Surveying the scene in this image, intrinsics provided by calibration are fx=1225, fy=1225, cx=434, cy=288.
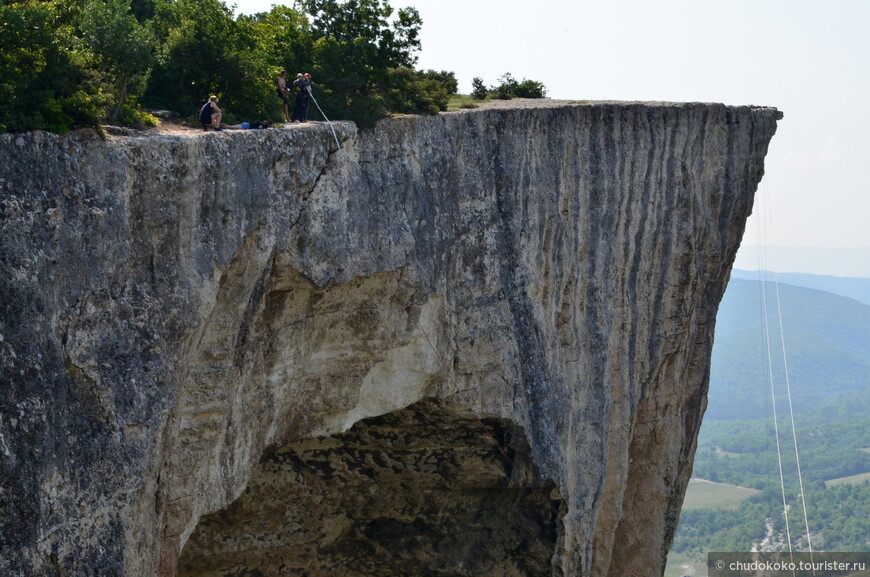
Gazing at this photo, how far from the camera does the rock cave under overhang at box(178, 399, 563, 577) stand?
2325 centimetres

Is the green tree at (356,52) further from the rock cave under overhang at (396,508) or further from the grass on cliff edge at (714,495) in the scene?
the grass on cliff edge at (714,495)

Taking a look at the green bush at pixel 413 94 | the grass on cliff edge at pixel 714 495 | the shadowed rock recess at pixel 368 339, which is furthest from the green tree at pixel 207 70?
the grass on cliff edge at pixel 714 495

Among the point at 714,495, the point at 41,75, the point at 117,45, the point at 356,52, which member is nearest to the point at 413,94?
the point at 356,52

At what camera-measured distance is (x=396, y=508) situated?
82.6 feet

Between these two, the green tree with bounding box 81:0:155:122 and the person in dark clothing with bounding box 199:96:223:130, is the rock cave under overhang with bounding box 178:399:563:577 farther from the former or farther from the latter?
the green tree with bounding box 81:0:155:122

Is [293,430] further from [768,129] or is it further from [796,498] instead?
[796,498]

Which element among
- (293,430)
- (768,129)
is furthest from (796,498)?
(293,430)

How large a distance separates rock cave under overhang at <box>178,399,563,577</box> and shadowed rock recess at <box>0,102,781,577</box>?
0.06 m

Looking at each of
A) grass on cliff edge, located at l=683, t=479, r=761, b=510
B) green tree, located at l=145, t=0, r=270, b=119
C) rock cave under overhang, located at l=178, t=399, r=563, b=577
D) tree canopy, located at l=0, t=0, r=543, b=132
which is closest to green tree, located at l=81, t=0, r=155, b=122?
tree canopy, located at l=0, t=0, r=543, b=132

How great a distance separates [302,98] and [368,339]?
4.29m

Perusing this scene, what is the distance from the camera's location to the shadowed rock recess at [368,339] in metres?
15.7

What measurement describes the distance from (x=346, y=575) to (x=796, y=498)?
121880 mm

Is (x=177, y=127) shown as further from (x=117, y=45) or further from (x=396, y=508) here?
(x=396, y=508)

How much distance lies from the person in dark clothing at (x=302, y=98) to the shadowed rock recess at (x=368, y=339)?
0.95 meters
